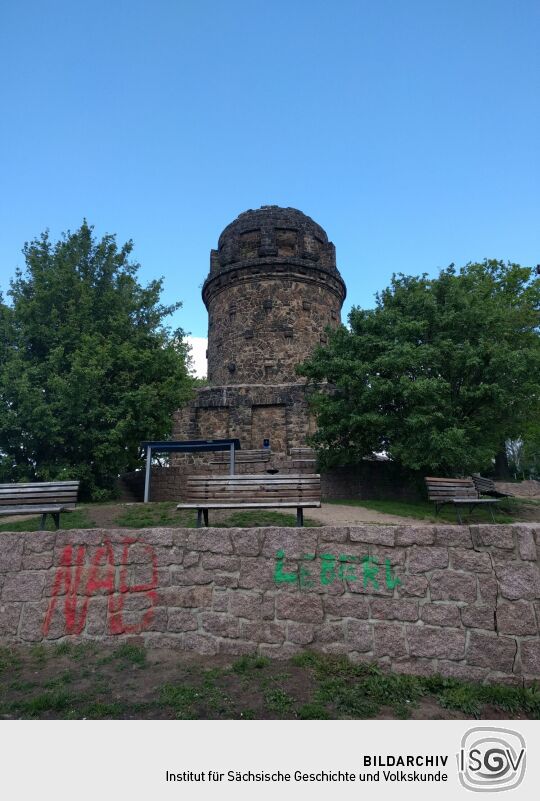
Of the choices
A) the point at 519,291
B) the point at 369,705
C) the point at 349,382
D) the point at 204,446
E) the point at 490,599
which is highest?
the point at 519,291

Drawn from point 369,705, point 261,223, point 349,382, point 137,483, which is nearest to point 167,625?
point 369,705

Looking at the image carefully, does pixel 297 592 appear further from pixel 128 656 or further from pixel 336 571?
pixel 128 656

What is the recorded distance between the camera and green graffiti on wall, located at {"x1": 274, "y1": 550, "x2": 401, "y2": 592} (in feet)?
15.7

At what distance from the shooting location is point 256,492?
20.9ft

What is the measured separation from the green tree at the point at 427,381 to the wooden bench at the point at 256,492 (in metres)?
6.97

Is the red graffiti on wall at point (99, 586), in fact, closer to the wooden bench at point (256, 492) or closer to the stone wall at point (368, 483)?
the wooden bench at point (256, 492)

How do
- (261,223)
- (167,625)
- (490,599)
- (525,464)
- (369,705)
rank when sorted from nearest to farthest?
(369,705)
(490,599)
(167,625)
(261,223)
(525,464)

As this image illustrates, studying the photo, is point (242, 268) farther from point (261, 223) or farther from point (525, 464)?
point (525, 464)

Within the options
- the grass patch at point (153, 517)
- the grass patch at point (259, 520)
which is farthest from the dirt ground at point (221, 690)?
the grass patch at point (153, 517)

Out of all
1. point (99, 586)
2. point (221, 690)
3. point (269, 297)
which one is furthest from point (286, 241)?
point (221, 690)

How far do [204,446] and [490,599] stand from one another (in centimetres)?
968

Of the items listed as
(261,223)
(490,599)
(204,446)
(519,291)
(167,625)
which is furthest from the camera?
(261,223)

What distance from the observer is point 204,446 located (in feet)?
43.9
